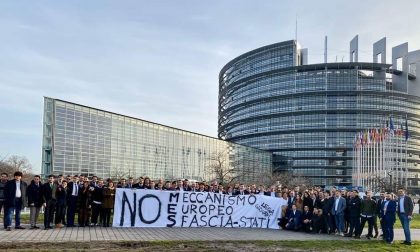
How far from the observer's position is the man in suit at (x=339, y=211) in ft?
67.8

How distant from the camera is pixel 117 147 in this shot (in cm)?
7425

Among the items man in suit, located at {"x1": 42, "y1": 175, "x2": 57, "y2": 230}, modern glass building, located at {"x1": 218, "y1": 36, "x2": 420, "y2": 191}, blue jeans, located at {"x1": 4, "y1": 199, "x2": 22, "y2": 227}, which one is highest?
modern glass building, located at {"x1": 218, "y1": 36, "x2": 420, "y2": 191}

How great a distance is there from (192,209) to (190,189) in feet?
3.88

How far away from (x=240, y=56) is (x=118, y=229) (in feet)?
494

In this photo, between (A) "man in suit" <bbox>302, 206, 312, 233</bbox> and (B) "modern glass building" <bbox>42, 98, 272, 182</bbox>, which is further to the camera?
(B) "modern glass building" <bbox>42, 98, 272, 182</bbox>

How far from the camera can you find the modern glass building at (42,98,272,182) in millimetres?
59281

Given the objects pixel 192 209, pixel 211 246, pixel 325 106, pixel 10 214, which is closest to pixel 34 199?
pixel 10 214

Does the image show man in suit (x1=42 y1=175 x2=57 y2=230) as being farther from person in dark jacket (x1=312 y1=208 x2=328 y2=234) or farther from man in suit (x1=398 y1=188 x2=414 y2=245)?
man in suit (x1=398 y1=188 x2=414 y2=245)

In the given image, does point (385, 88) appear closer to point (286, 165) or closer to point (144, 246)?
point (286, 165)

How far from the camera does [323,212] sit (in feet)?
69.2

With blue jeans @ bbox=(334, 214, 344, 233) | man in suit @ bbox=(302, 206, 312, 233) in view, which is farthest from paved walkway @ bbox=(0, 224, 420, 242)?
man in suit @ bbox=(302, 206, 312, 233)

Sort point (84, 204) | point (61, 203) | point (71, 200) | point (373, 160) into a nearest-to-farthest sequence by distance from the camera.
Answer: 1. point (61, 203)
2. point (71, 200)
3. point (84, 204)
4. point (373, 160)

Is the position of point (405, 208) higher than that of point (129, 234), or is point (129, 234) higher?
point (405, 208)

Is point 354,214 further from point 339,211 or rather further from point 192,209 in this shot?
point 192,209
